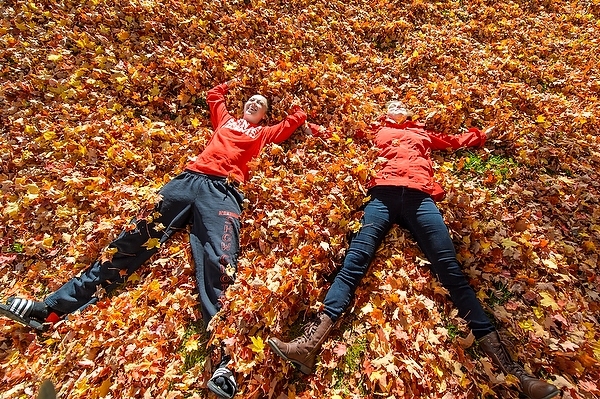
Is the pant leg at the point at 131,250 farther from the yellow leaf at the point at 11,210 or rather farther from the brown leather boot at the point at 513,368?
the brown leather boot at the point at 513,368

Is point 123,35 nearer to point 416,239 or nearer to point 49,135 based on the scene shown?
point 49,135

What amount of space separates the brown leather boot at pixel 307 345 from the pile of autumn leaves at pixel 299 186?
0.15 m

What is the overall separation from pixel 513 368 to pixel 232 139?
398 centimetres

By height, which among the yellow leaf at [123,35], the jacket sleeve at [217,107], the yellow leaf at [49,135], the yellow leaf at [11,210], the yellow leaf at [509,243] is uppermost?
the yellow leaf at [123,35]

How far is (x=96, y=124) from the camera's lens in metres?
4.82

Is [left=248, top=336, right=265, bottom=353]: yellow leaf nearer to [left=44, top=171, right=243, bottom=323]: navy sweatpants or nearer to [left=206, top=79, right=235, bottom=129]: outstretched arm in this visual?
[left=44, top=171, right=243, bottom=323]: navy sweatpants

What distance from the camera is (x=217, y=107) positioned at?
5023mm

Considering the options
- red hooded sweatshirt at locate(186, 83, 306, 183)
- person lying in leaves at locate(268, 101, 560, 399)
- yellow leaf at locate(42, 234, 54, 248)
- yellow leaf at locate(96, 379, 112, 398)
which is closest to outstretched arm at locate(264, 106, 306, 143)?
red hooded sweatshirt at locate(186, 83, 306, 183)

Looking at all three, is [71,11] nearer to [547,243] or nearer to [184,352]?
[184,352]

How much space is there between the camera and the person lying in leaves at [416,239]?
308cm

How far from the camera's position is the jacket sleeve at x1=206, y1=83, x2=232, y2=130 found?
493cm

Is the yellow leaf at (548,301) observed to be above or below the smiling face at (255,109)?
below

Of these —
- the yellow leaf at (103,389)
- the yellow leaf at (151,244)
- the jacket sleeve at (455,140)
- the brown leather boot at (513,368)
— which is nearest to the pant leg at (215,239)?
the yellow leaf at (151,244)

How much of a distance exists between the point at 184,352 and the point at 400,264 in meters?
2.41
